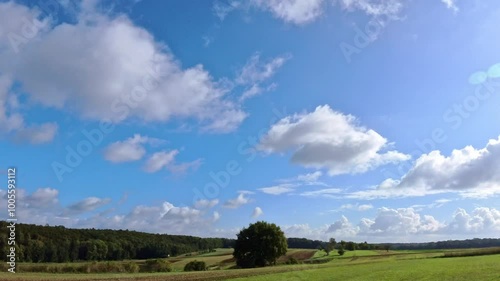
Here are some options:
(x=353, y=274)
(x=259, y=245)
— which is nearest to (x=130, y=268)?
(x=259, y=245)

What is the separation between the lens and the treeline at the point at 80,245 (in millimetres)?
127438

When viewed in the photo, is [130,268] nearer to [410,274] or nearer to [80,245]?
[410,274]

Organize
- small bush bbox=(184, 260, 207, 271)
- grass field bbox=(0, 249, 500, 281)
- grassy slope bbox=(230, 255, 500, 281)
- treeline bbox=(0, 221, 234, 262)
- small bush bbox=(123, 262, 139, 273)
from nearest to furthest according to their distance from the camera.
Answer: grassy slope bbox=(230, 255, 500, 281), grass field bbox=(0, 249, 500, 281), small bush bbox=(123, 262, 139, 273), small bush bbox=(184, 260, 207, 271), treeline bbox=(0, 221, 234, 262)

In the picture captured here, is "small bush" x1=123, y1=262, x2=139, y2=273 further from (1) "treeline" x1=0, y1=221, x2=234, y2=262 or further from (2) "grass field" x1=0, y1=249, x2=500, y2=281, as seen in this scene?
(1) "treeline" x1=0, y1=221, x2=234, y2=262

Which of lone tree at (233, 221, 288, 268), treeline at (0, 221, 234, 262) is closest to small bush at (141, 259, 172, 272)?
lone tree at (233, 221, 288, 268)

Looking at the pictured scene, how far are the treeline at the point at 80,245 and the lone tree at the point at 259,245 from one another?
66.2 feet

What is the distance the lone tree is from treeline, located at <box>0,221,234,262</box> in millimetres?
20177

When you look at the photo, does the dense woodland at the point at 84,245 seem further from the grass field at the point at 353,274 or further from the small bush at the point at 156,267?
the grass field at the point at 353,274

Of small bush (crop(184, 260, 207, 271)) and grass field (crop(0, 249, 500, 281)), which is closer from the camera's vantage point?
grass field (crop(0, 249, 500, 281))

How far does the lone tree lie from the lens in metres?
103

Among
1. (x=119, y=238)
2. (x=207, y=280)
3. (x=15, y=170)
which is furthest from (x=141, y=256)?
(x=15, y=170)

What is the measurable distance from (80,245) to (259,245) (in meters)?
72.6

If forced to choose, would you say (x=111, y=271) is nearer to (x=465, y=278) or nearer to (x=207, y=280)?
(x=207, y=280)

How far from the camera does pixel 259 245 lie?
338 feet
